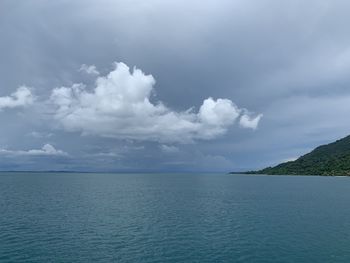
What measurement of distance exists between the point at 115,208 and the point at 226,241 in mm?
63042

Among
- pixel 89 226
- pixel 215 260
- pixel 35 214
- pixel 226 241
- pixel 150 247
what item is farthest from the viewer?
pixel 35 214

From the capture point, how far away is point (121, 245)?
69.2 meters

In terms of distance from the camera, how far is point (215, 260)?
6047cm

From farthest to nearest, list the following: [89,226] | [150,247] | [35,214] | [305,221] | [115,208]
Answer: [115,208]
[35,214]
[305,221]
[89,226]
[150,247]

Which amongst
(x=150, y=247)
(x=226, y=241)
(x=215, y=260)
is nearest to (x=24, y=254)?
(x=150, y=247)

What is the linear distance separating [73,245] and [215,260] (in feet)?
98.8

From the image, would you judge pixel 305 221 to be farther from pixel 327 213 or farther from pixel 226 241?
pixel 226 241

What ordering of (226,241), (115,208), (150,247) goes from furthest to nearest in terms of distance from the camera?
(115,208)
(226,241)
(150,247)

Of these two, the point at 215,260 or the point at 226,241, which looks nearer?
the point at 215,260

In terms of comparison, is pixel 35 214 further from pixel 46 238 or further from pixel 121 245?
pixel 121 245

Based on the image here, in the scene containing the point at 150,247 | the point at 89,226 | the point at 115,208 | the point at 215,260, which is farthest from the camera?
the point at 115,208

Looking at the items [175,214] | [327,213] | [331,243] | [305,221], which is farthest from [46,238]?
[327,213]

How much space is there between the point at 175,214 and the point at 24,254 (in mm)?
A: 58088

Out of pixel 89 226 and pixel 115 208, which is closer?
pixel 89 226
